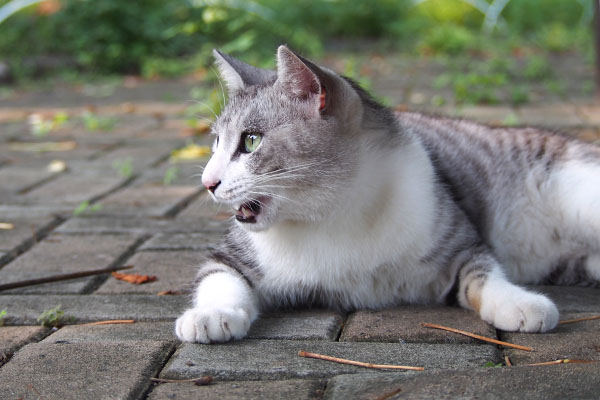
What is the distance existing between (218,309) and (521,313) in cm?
97

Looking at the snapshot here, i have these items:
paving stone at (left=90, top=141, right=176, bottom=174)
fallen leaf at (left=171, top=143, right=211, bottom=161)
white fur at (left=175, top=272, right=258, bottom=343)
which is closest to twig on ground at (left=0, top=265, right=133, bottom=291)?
white fur at (left=175, top=272, right=258, bottom=343)

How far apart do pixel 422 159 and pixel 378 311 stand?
59 cm

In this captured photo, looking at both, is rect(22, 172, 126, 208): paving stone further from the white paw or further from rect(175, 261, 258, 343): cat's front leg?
the white paw

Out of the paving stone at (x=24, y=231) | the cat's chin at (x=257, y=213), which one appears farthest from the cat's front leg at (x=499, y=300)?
the paving stone at (x=24, y=231)

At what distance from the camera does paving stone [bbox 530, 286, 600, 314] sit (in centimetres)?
261

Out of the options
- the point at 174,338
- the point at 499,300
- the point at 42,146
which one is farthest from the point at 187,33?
the point at 499,300

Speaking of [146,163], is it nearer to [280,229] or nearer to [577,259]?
[280,229]

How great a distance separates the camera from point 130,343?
2309 millimetres

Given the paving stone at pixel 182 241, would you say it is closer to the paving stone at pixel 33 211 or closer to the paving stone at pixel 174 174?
the paving stone at pixel 33 211

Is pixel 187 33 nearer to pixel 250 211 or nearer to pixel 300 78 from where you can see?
pixel 300 78

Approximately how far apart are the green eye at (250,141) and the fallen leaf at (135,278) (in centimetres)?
81

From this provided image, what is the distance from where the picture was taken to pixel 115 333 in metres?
2.46

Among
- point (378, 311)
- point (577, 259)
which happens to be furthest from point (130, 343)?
point (577, 259)

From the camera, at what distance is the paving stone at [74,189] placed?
431cm
